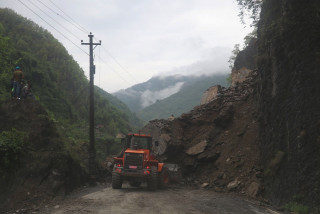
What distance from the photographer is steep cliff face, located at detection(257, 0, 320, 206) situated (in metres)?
10.0

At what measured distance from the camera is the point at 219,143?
18719 mm

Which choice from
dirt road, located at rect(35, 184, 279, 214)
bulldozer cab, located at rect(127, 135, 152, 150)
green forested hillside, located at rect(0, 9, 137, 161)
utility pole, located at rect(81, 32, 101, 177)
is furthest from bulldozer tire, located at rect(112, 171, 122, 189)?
green forested hillside, located at rect(0, 9, 137, 161)

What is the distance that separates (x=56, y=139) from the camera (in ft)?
48.0

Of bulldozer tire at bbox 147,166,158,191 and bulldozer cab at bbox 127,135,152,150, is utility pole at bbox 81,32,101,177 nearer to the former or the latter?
bulldozer cab at bbox 127,135,152,150

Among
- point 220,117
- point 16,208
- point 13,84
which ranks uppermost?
point 13,84

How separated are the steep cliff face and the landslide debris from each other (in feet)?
4.49

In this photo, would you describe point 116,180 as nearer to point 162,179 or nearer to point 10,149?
point 162,179

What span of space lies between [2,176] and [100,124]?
62981 millimetres

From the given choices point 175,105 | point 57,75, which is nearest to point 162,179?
point 57,75

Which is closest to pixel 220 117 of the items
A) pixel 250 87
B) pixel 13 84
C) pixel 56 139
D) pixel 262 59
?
pixel 250 87

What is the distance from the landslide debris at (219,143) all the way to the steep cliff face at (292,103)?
1369mm

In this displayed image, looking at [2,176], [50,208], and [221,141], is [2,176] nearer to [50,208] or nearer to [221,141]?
[50,208]

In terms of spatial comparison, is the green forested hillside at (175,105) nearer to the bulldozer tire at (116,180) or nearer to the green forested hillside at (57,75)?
the green forested hillside at (57,75)

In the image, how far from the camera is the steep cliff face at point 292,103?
10008 mm
